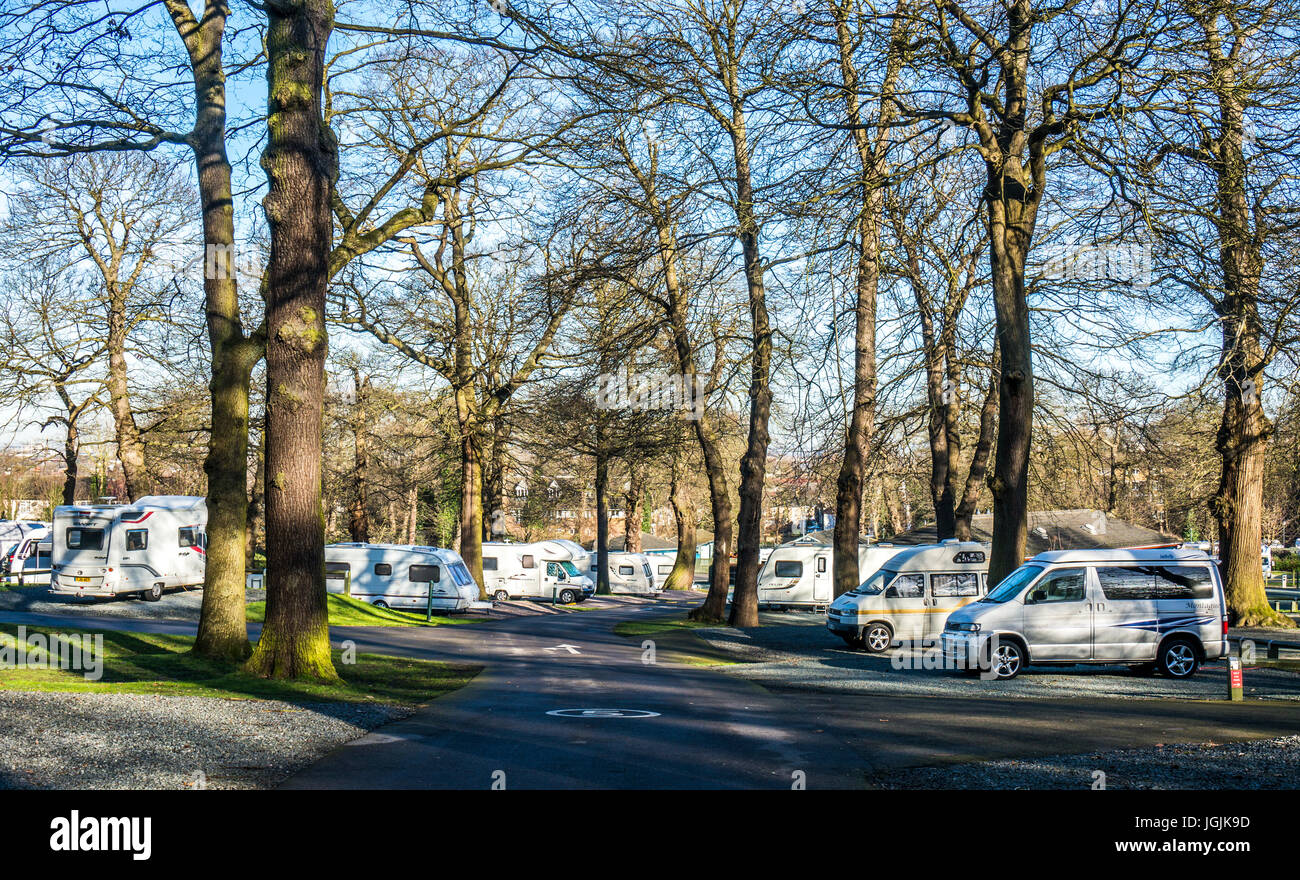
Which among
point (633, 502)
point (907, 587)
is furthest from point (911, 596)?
point (633, 502)

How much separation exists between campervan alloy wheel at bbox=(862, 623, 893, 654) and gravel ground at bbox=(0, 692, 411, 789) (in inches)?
568

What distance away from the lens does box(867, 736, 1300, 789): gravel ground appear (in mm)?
7340

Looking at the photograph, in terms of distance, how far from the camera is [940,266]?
1909 centimetres

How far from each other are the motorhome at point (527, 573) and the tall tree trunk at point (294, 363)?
36.3 m

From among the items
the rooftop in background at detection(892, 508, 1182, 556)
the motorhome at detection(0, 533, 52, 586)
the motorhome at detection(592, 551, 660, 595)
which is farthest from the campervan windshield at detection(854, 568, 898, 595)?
the motorhome at detection(0, 533, 52, 586)

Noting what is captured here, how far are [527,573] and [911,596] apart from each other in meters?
28.1

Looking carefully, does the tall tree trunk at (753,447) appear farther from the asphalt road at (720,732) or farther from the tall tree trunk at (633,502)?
the tall tree trunk at (633,502)

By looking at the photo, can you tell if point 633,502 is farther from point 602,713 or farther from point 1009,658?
point 602,713

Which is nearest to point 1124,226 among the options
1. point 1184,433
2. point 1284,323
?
point 1284,323

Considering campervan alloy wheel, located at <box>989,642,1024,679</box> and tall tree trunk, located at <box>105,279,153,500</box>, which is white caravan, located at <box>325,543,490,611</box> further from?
campervan alloy wheel, located at <box>989,642,1024,679</box>

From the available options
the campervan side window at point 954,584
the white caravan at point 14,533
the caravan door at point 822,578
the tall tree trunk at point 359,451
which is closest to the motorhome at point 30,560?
the white caravan at point 14,533

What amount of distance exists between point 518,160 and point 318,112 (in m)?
5.93

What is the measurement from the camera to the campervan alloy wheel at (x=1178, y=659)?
1672 cm

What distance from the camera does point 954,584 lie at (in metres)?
24.0
